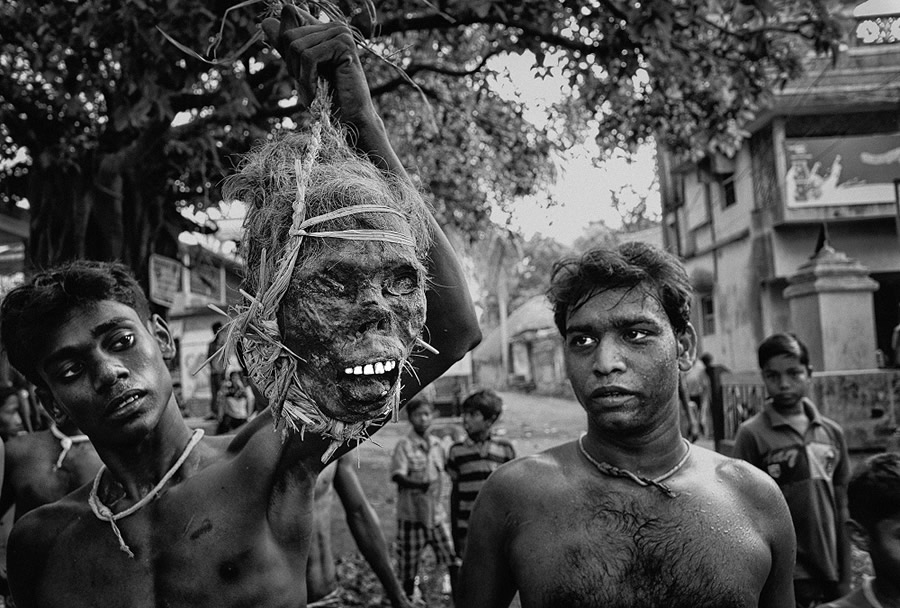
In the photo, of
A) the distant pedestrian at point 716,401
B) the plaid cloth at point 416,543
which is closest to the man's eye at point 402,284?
the plaid cloth at point 416,543

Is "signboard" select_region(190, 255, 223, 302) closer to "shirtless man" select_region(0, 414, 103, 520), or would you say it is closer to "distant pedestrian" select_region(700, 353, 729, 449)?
"shirtless man" select_region(0, 414, 103, 520)

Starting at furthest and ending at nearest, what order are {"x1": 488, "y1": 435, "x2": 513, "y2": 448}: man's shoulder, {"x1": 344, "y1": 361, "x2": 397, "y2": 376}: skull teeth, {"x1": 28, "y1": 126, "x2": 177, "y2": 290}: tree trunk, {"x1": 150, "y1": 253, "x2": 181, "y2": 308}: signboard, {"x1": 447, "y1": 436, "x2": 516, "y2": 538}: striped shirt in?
1. {"x1": 150, "y1": 253, "x2": 181, "y2": 308}: signboard
2. {"x1": 28, "y1": 126, "x2": 177, "y2": 290}: tree trunk
3. {"x1": 488, "y1": 435, "x2": 513, "y2": 448}: man's shoulder
4. {"x1": 447, "y1": 436, "x2": 516, "y2": 538}: striped shirt
5. {"x1": 344, "y1": 361, "x2": 397, "y2": 376}: skull teeth

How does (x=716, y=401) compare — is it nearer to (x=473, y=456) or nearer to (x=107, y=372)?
(x=473, y=456)

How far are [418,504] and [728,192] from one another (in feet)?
48.4

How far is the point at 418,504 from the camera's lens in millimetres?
5984

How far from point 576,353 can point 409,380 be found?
711 mm

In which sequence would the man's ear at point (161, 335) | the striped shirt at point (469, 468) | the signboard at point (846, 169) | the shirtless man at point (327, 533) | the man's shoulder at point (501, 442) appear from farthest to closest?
the signboard at point (846, 169) → the man's shoulder at point (501, 442) → the striped shirt at point (469, 468) → the shirtless man at point (327, 533) → the man's ear at point (161, 335)

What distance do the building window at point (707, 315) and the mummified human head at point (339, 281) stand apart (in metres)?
18.8

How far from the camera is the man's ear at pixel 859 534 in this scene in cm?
261

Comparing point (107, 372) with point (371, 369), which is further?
Result: point (107, 372)

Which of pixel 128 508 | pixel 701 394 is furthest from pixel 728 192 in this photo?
pixel 128 508

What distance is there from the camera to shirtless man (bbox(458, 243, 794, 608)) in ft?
6.73

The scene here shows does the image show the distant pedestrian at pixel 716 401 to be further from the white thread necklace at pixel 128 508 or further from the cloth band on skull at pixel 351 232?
the cloth band on skull at pixel 351 232

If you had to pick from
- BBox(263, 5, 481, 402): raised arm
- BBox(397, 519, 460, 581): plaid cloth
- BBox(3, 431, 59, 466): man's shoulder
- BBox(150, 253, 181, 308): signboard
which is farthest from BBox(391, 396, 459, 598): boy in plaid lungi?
BBox(263, 5, 481, 402): raised arm
